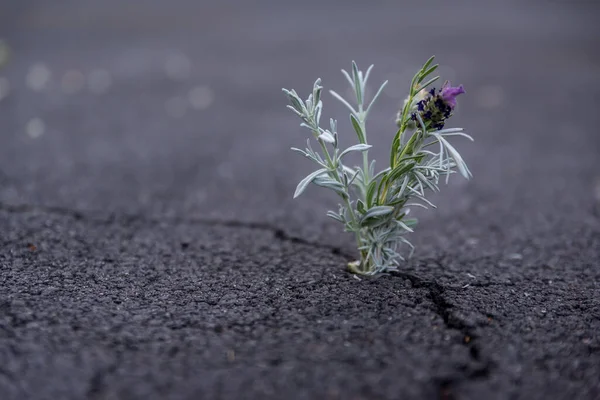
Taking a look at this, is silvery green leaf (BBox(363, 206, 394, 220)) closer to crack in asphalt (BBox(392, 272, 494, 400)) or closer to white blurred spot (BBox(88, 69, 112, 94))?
crack in asphalt (BBox(392, 272, 494, 400))

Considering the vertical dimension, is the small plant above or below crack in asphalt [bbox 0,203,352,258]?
above

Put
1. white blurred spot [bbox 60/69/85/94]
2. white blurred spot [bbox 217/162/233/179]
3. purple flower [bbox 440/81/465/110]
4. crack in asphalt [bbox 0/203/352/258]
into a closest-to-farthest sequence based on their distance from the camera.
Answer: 1. purple flower [bbox 440/81/465/110]
2. crack in asphalt [bbox 0/203/352/258]
3. white blurred spot [bbox 217/162/233/179]
4. white blurred spot [bbox 60/69/85/94]

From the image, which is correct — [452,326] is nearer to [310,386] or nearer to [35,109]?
[310,386]

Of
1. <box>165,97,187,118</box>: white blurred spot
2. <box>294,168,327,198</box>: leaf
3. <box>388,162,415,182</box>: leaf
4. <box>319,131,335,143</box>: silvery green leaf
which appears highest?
<box>165,97,187,118</box>: white blurred spot

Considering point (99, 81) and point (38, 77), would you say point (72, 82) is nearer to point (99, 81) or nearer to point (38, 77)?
point (99, 81)

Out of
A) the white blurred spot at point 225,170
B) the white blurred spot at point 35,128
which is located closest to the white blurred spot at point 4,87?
the white blurred spot at point 35,128

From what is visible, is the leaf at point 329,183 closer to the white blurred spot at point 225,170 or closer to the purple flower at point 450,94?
the purple flower at point 450,94

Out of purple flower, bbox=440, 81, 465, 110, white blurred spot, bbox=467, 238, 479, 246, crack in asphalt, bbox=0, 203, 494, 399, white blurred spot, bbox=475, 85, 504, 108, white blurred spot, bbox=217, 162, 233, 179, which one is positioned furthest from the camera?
white blurred spot, bbox=475, 85, 504, 108

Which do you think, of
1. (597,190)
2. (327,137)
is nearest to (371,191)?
(327,137)

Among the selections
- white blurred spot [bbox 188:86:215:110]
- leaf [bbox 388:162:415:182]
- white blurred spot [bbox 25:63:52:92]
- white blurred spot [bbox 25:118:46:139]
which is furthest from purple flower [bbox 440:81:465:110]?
white blurred spot [bbox 25:63:52:92]
